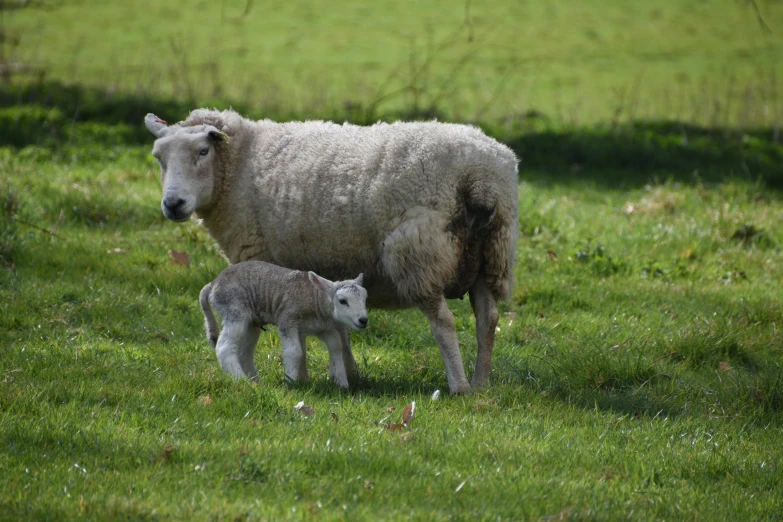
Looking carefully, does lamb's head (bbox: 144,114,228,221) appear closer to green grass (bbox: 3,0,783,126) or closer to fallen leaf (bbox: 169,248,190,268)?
fallen leaf (bbox: 169,248,190,268)

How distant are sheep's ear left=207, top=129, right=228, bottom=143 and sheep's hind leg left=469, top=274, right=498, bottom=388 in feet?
6.61

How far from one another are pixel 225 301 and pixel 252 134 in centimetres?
146

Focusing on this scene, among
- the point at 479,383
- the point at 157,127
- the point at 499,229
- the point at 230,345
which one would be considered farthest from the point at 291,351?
the point at 157,127

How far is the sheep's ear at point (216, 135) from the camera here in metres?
6.30

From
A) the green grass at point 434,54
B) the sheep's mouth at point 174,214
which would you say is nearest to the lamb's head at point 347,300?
the sheep's mouth at point 174,214

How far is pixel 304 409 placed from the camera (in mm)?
5176

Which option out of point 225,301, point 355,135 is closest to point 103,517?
point 225,301

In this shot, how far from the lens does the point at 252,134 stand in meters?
6.66

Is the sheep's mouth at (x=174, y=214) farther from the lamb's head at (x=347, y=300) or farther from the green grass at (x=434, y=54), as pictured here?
the green grass at (x=434, y=54)

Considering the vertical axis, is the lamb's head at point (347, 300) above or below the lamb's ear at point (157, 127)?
below

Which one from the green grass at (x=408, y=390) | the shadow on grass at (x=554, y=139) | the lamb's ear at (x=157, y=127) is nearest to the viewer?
the green grass at (x=408, y=390)

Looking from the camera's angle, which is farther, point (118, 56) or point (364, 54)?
point (364, 54)

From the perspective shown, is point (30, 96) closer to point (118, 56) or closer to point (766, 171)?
point (118, 56)

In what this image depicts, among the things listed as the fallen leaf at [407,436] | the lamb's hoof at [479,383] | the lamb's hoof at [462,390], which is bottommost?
the lamb's hoof at [479,383]
